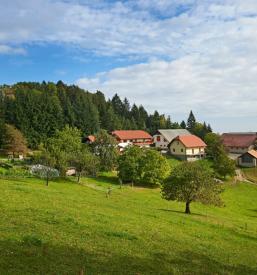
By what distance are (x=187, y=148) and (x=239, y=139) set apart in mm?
21021

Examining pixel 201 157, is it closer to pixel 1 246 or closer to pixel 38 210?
pixel 38 210

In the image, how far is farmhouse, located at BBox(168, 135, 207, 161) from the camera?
11152 cm

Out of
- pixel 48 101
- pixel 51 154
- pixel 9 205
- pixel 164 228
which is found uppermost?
pixel 48 101

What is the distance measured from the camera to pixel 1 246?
52.1 feet

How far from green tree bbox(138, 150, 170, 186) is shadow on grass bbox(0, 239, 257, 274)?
54.3m

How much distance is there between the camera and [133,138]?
129875mm

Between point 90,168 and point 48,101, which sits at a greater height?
point 48,101

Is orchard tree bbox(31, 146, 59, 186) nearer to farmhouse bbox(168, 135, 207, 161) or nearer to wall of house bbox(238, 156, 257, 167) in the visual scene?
farmhouse bbox(168, 135, 207, 161)

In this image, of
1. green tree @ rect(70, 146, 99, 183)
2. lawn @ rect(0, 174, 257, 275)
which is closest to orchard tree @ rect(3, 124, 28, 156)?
green tree @ rect(70, 146, 99, 183)

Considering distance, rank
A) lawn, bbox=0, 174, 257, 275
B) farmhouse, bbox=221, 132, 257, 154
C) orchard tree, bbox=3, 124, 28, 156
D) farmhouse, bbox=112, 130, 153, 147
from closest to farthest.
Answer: lawn, bbox=0, 174, 257, 275 → orchard tree, bbox=3, 124, 28, 156 → farmhouse, bbox=221, 132, 257, 154 → farmhouse, bbox=112, 130, 153, 147

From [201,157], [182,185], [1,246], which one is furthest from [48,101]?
[1,246]

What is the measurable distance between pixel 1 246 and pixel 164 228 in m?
12.9

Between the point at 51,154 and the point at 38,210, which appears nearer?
the point at 38,210

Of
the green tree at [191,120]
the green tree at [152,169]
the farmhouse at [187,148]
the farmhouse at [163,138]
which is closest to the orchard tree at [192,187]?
the green tree at [152,169]
